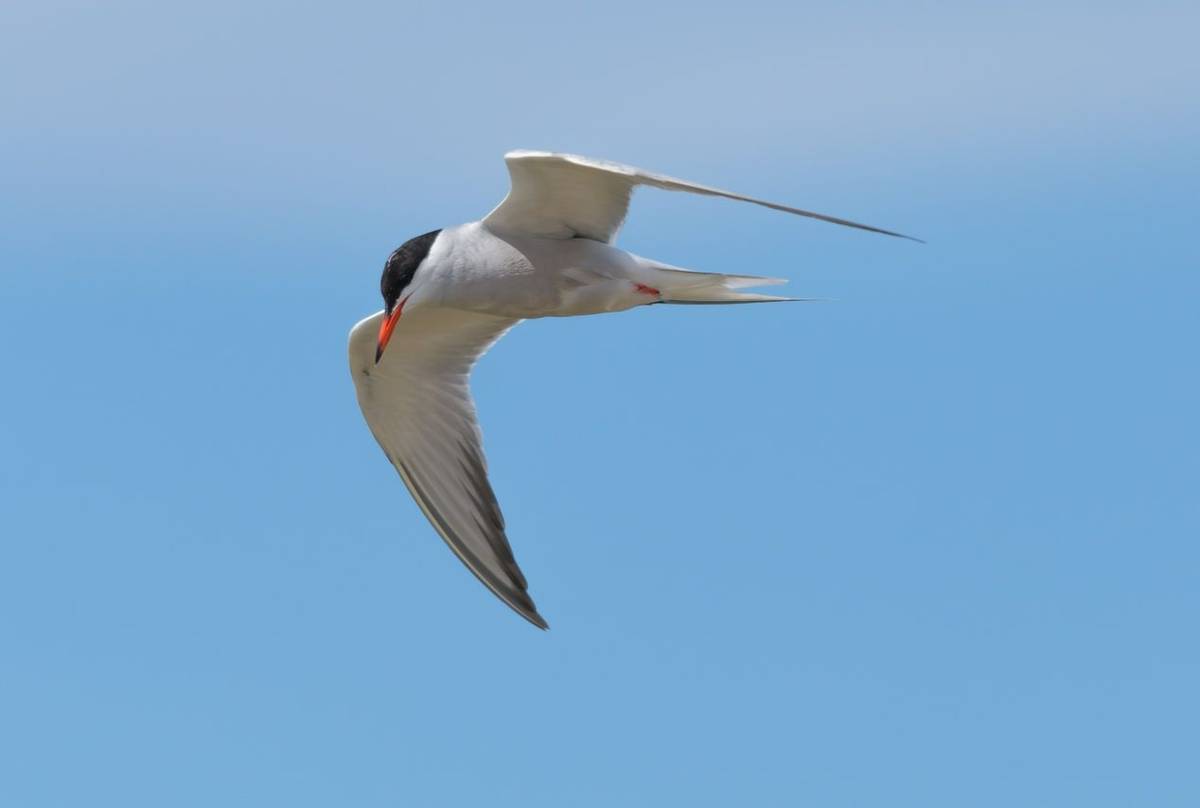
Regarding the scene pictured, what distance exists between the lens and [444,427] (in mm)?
10516

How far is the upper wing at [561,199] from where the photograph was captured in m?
8.23

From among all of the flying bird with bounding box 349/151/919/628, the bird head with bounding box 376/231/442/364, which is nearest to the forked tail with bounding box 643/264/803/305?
the flying bird with bounding box 349/151/919/628

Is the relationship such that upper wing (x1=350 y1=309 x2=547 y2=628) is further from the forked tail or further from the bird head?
the forked tail

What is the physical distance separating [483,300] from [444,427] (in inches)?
69.2

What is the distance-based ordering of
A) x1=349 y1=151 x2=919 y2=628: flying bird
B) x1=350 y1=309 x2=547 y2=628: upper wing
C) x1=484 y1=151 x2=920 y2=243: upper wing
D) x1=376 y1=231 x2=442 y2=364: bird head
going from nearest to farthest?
x1=484 y1=151 x2=920 y2=243: upper wing
x1=349 y1=151 x2=919 y2=628: flying bird
x1=376 y1=231 x2=442 y2=364: bird head
x1=350 y1=309 x2=547 y2=628: upper wing

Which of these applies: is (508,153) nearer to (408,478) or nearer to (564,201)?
(564,201)

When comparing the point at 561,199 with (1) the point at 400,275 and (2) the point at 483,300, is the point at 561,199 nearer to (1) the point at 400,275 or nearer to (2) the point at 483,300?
(2) the point at 483,300

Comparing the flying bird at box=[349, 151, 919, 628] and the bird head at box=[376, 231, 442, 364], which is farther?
the bird head at box=[376, 231, 442, 364]

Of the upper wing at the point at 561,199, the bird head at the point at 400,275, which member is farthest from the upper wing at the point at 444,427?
the upper wing at the point at 561,199

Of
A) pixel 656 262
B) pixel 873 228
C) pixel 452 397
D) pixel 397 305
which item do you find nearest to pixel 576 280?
pixel 656 262

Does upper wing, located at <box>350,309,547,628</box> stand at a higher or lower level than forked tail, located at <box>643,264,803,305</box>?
lower

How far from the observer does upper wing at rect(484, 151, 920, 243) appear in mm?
8227

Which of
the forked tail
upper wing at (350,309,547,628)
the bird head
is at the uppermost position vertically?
the forked tail

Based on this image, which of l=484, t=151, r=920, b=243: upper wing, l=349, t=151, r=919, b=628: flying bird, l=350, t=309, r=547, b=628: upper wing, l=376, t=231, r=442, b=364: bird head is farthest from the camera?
l=350, t=309, r=547, b=628: upper wing
